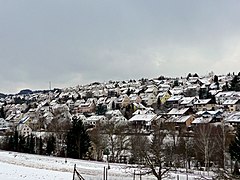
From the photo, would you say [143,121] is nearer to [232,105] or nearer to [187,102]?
[187,102]

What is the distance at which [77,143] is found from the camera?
1602 inches

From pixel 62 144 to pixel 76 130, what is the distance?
19.6 ft

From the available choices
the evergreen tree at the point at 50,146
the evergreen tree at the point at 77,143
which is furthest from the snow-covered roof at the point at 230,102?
the evergreen tree at the point at 77,143

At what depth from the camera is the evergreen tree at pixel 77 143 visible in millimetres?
40781

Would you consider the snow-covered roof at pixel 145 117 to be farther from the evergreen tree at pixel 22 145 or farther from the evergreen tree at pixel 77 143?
the evergreen tree at pixel 77 143

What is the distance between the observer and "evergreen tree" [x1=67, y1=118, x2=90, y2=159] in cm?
4078

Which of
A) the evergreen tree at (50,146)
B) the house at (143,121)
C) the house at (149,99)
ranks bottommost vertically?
the evergreen tree at (50,146)

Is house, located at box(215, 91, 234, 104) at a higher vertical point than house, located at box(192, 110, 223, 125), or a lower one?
higher

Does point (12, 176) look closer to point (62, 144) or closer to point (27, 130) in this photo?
point (62, 144)

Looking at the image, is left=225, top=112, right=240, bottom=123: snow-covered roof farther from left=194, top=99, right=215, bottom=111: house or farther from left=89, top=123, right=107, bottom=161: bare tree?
left=89, top=123, right=107, bottom=161: bare tree

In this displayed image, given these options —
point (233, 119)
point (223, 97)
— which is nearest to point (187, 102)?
point (223, 97)

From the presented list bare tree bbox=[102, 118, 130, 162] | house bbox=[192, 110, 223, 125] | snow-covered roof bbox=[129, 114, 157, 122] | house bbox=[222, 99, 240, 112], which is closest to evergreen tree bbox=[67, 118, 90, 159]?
bare tree bbox=[102, 118, 130, 162]

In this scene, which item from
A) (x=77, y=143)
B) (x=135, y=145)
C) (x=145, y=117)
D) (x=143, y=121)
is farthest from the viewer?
(x=145, y=117)

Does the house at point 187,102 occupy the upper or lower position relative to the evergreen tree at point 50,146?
upper
